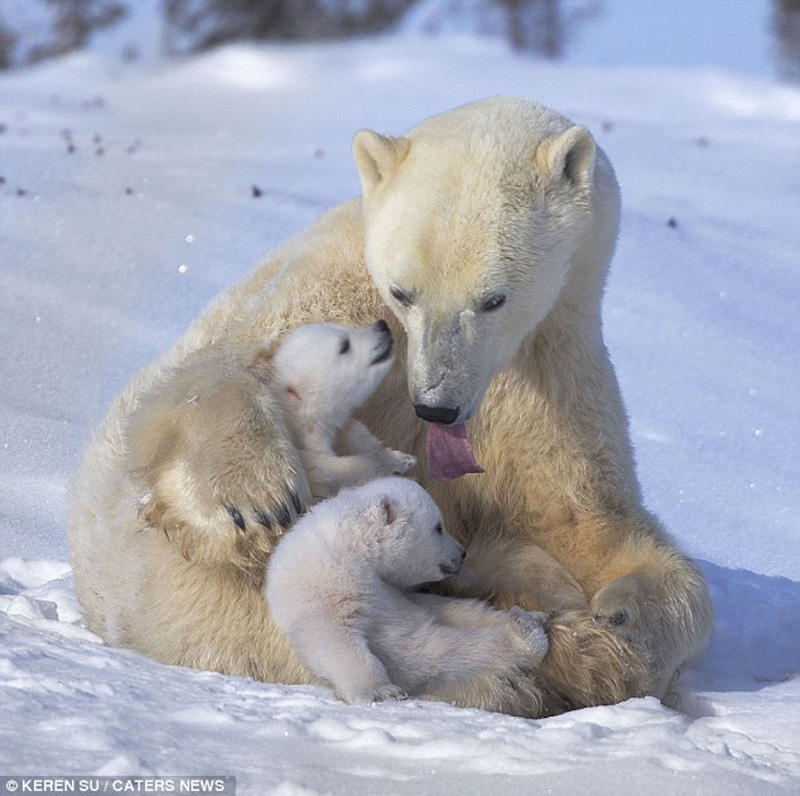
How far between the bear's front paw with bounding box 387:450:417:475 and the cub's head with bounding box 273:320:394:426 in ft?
0.43

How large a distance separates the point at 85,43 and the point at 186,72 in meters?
5.90

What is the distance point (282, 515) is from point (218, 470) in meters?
0.15

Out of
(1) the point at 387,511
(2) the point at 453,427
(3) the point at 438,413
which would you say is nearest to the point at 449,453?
(2) the point at 453,427

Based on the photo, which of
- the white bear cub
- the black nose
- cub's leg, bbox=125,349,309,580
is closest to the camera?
cub's leg, bbox=125,349,309,580

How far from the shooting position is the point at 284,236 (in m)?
6.71

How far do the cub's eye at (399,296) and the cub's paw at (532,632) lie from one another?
662 millimetres

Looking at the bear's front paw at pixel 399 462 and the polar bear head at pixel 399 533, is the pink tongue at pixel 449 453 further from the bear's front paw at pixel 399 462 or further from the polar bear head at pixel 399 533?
the polar bear head at pixel 399 533

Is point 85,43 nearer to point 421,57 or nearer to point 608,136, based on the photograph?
point 421,57

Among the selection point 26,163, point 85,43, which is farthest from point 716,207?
point 85,43

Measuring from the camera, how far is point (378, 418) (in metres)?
3.21

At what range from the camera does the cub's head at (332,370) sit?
2.91 m

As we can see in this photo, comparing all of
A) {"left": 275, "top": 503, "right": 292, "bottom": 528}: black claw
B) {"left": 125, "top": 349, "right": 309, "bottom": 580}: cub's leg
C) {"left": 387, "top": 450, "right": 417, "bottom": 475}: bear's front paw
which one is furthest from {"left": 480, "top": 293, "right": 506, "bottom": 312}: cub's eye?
{"left": 275, "top": 503, "right": 292, "bottom": 528}: black claw

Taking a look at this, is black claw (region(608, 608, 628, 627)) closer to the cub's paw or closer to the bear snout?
the cub's paw

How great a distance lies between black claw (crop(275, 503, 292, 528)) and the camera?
270cm
